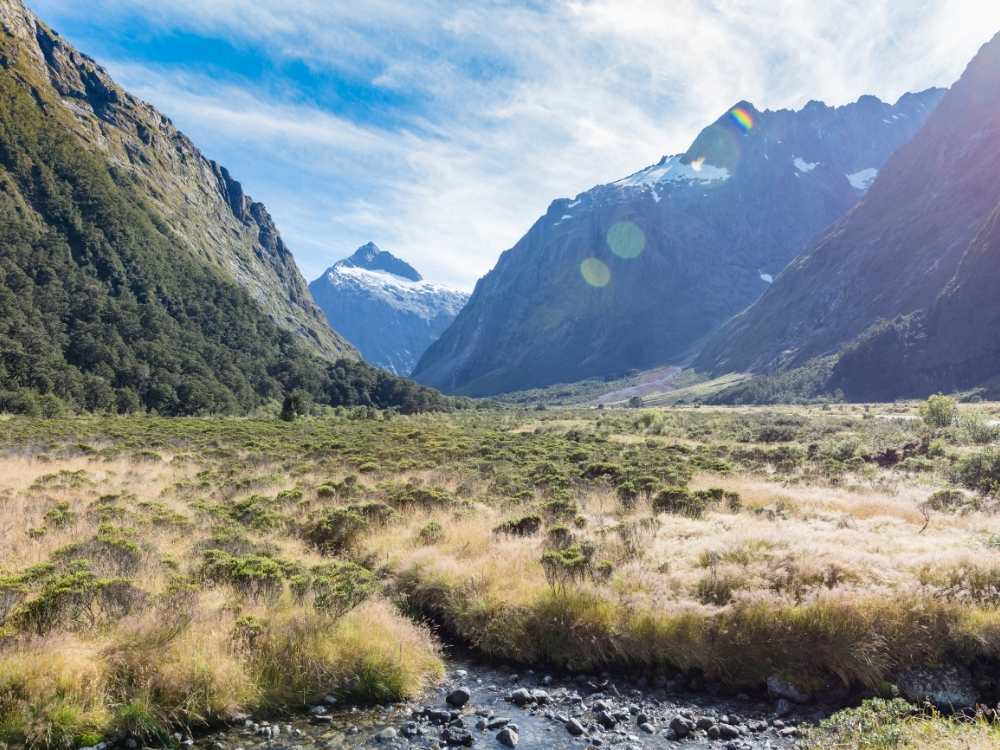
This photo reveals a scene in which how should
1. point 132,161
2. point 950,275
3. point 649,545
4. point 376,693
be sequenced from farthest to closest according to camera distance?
point 950,275, point 132,161, point 649,545, point 376,693

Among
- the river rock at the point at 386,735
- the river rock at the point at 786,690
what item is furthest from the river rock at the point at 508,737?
the river rock at the point at 786,690

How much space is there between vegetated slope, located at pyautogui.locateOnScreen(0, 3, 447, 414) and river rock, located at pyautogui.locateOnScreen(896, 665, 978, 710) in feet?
252

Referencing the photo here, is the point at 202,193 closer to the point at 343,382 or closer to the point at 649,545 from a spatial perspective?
the point at 343,382

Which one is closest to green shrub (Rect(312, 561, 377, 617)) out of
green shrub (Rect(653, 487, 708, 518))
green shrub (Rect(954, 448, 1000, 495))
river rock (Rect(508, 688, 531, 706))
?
river rock (Rect(508, 688, 531, 706))

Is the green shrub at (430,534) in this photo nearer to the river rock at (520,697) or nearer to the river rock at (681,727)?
the river rock at (520,697)

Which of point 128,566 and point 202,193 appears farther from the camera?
point 202,193

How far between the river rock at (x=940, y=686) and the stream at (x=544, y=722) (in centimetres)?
156

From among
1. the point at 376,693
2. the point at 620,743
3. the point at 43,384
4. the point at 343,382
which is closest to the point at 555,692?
the point at 620,743

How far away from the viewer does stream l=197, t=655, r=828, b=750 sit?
812 cm

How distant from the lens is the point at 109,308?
95.8 metres

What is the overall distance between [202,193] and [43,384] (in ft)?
492

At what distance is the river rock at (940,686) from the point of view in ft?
28.2

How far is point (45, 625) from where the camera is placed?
8.73m

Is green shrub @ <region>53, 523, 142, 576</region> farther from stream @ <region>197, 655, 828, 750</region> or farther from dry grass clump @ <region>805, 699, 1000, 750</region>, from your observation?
dry grass clump @ <region>805, 699, 1000, 750</region>
